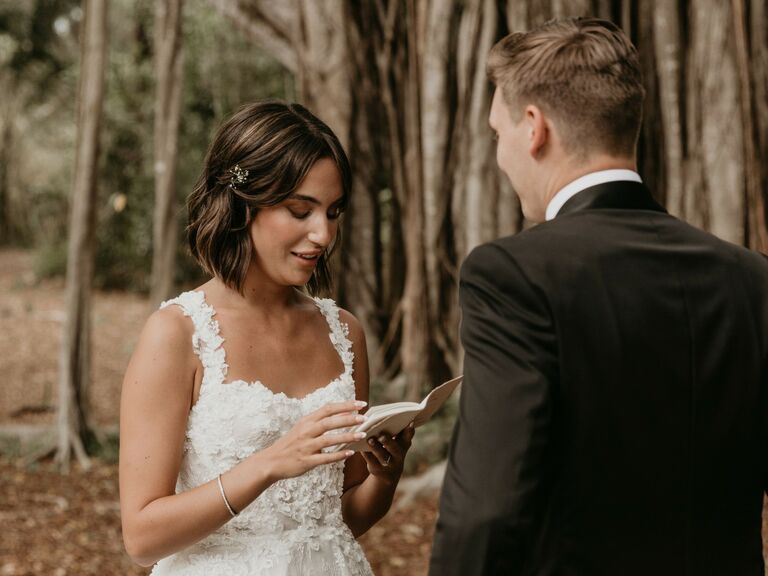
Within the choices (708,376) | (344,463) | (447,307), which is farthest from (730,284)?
(447,307)

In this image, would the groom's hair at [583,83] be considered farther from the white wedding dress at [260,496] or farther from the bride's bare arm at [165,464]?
the white wedding dress at [260,496]

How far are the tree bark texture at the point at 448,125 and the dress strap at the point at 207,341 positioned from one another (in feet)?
8.66

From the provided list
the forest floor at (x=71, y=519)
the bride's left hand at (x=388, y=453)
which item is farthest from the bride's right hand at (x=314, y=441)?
the forest floor at (x=71, y=519)

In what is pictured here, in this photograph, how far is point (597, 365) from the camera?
1.47 metres

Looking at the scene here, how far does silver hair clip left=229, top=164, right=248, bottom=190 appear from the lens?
2.08m

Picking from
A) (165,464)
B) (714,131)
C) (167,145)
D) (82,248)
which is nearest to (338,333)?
(165,464)

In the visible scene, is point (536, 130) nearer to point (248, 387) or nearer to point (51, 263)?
point (248, 387)

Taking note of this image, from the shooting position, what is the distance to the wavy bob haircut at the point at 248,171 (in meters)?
2.07

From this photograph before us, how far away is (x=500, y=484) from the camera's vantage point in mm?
1439

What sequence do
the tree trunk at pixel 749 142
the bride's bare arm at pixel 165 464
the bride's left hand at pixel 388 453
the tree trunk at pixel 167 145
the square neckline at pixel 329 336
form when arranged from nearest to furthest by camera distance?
the bride's bare arm at pixel 165 464 → the bride's left hand at pixel 388 453 → the square neckline at pixel 329 336 → the tree trunk at pixel 749 142 → the tree trunk at pixel 167 145

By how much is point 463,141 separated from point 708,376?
3.46 metres

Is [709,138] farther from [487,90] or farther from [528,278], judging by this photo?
[528,278]

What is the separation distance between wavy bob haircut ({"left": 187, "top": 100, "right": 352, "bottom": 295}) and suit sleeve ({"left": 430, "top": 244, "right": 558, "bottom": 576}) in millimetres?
705

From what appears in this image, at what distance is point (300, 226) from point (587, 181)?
735 mm
